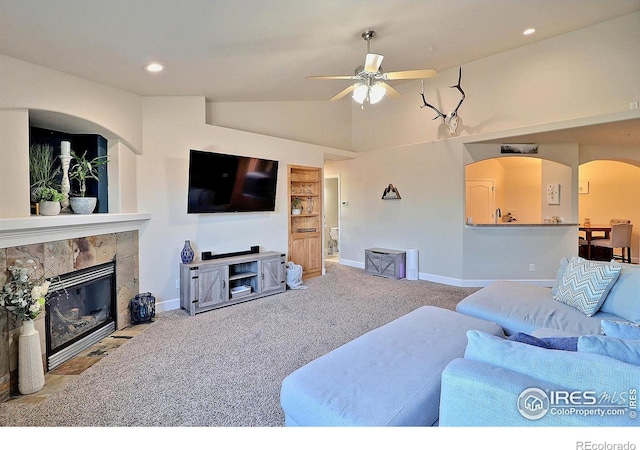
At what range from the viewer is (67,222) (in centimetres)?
274

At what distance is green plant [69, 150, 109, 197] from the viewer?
3.21m

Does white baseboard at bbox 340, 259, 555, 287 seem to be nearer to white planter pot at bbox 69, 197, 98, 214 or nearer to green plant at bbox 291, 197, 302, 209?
green plant at bbox 291, 197, 302, 209

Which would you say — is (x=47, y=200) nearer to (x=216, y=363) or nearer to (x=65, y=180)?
(x=65, y=180)

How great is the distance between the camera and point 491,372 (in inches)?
46.7

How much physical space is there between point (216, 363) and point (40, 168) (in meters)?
2.42

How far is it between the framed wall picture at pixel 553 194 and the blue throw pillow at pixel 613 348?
5.05 m

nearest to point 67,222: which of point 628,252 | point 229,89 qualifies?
point 229,89

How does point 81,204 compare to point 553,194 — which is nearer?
point 81,204

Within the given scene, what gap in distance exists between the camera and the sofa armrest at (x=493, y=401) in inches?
39.8

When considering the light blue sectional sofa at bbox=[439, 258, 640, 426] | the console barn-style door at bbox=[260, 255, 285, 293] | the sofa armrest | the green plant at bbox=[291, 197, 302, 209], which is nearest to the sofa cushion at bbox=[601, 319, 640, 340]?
the light blue sectional sofa at bbox=[439, 258, 640, 426]

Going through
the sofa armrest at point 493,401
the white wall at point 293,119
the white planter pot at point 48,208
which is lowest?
the sofa armrest at point 493,401

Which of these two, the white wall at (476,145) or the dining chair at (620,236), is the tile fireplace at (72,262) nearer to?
the white wall at (476,145)

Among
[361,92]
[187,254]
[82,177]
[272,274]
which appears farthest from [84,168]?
[361,92]

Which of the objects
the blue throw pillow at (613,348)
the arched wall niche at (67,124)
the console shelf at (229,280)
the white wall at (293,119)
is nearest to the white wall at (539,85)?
the white wall at (293,119)
